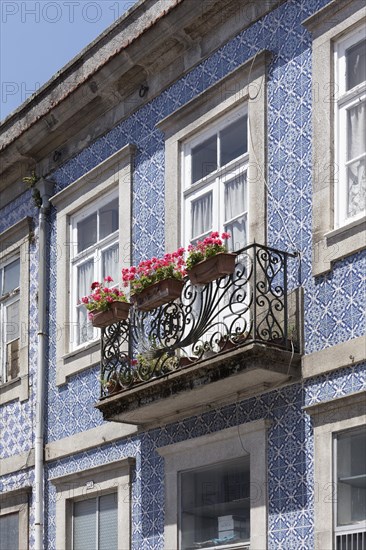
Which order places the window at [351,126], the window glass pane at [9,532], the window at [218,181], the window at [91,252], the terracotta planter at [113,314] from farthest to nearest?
the window glass pane at [9,532] < the window at [91,252] < the terracotta planter at [113,314] < the window at [218,181] < the window at [351,126]

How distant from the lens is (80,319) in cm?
1395

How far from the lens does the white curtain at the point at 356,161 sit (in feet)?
34.2

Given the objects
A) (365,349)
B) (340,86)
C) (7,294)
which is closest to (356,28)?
(340,86)

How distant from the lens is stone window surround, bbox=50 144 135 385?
13250 millimetres

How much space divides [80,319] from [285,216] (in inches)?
140

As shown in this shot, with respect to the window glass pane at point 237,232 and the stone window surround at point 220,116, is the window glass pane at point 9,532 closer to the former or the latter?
the stone window surround at point 220,116

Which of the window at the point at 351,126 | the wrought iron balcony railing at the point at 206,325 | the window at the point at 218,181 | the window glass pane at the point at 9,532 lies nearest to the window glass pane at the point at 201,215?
the window at the point at 218,181

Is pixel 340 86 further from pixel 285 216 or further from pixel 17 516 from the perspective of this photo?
pixel 17 516

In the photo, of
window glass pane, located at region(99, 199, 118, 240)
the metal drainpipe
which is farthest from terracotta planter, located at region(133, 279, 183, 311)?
the metal drainpipe

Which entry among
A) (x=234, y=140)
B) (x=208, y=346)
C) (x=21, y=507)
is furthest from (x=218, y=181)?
(x=21, y=507)

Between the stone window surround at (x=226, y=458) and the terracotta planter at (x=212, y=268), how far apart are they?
46.5 inches

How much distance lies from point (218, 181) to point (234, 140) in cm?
38

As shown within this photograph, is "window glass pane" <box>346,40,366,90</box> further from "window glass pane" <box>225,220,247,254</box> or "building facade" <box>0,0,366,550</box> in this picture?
"window glass pane" <box>225,220,247,254</box>

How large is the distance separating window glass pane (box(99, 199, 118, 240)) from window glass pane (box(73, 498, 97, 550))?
2627 millimetres
